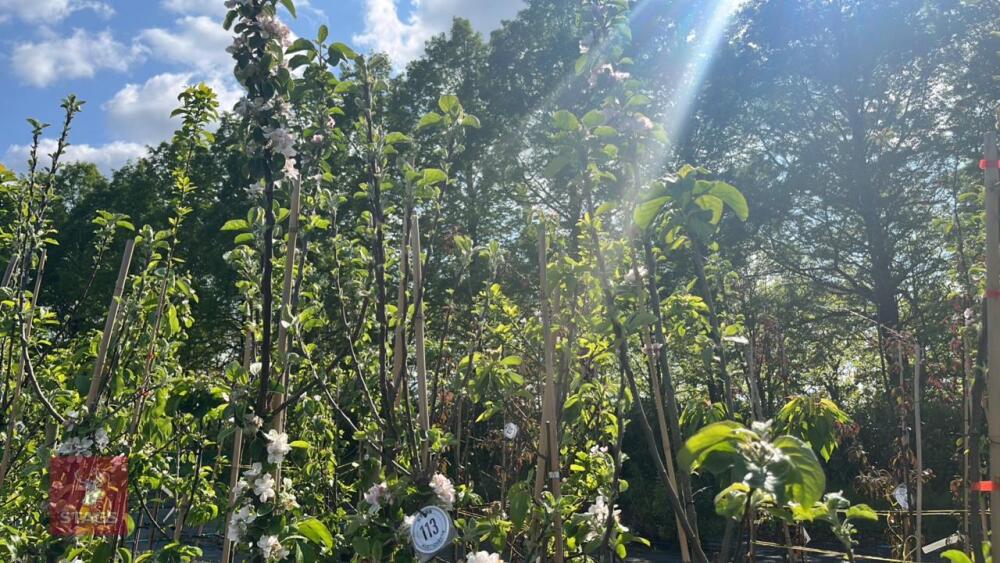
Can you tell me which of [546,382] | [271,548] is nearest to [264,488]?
[271,548]

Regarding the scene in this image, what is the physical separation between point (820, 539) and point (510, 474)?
8882 mm

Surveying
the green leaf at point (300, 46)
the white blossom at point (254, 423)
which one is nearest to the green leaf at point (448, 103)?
the green leaf at point (300, 46)

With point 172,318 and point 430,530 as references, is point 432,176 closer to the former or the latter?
point 430,530

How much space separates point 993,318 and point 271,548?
1870 mm

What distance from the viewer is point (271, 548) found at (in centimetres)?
200

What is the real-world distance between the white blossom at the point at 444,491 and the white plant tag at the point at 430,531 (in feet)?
0.31

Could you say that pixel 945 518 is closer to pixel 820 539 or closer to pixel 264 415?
pixel 820 539

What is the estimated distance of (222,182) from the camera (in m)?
15.4

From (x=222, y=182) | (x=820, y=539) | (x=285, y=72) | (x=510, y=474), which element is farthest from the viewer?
(x=222, y=182)

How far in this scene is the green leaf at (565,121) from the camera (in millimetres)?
1863

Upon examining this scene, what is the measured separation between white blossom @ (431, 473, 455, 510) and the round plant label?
0.09 meters

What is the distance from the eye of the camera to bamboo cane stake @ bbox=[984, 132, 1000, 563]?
1637 mm

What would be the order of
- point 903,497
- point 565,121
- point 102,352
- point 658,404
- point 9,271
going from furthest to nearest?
point 903,497 < point 9,271 < point 102,352 < point 658,404 < point 565,121

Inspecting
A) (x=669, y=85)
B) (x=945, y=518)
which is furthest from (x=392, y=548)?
(x=669, y=85)
